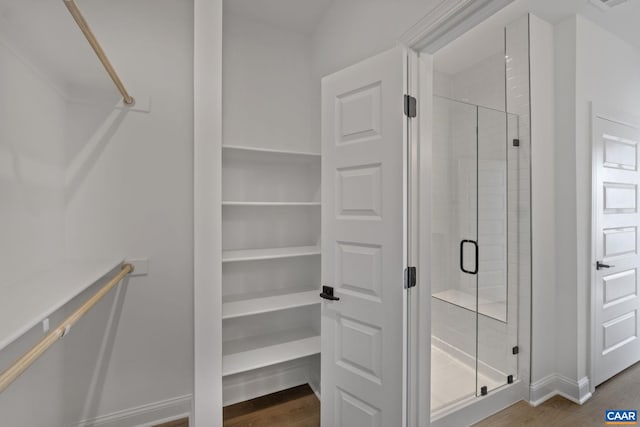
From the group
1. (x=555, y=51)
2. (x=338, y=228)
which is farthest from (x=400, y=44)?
(x=555, y=51)

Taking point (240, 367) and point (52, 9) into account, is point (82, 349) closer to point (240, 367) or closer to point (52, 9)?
point (240, 367)

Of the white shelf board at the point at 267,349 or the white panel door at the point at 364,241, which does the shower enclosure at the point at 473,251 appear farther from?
the white shelf board at the point at 267,349

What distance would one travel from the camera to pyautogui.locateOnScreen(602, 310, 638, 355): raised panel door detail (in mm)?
2098

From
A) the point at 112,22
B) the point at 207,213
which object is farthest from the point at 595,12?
the point at 112,22

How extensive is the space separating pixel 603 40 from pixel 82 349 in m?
4.25

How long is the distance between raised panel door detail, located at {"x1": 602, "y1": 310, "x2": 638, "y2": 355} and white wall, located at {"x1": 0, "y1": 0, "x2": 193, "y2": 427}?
3144 mm

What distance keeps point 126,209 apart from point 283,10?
5.90ft

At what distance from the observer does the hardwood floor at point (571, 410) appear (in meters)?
1.76

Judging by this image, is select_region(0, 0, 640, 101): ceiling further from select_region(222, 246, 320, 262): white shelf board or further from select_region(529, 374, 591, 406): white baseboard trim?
select_region(529, 374, 591, 406): white baseboard trim

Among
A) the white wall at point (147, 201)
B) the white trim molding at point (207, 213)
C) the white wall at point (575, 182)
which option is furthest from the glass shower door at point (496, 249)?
the white wall at point (147, 201)

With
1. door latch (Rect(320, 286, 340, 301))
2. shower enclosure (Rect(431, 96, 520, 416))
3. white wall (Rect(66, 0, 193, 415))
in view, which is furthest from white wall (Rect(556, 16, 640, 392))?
white wall (Rect(66, 0, 193, 415))

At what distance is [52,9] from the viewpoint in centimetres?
126

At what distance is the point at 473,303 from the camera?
7.79 ft

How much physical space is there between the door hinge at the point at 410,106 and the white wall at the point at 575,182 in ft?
4.85
